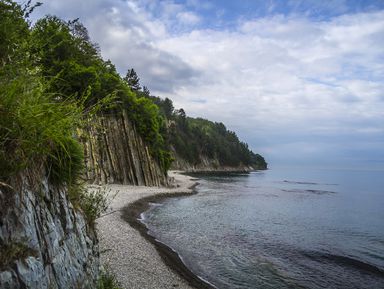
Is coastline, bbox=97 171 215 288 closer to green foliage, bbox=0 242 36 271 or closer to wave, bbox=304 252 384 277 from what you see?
green foliage, bbox=0 242 36 271

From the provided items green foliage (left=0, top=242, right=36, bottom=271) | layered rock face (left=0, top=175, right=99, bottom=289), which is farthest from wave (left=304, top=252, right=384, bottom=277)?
green foliage (left=0, top=242, right=36, bottom=271)

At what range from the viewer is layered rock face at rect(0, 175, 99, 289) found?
3531 millimetres

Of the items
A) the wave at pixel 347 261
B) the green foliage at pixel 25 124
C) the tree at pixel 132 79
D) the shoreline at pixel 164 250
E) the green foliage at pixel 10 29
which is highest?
the tree at pixel 132 79

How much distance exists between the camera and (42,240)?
4.36 m

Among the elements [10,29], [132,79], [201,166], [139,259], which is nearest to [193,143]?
[201,166]

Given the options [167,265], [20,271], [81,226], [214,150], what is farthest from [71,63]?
[214,150]

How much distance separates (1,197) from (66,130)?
59.4 inches

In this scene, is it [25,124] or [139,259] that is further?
[139,259]

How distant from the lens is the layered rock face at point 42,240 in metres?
3.53

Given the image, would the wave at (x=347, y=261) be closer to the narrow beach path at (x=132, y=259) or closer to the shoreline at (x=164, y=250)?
the shoreline at (x=164, y=250)

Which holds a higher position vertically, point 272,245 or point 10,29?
point 10,29

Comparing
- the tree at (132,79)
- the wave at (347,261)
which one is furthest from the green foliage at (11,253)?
the tree at (132,79)

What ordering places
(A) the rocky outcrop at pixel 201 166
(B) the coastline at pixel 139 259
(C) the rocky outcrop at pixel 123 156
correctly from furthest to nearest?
1. (A) the rocky outcrop at pixel 201 166
2. (C) the rocky outcrop at pixel 123 156
3. (B) the coastline at pixel 139 259

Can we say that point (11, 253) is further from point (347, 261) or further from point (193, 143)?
point (193, 143)
